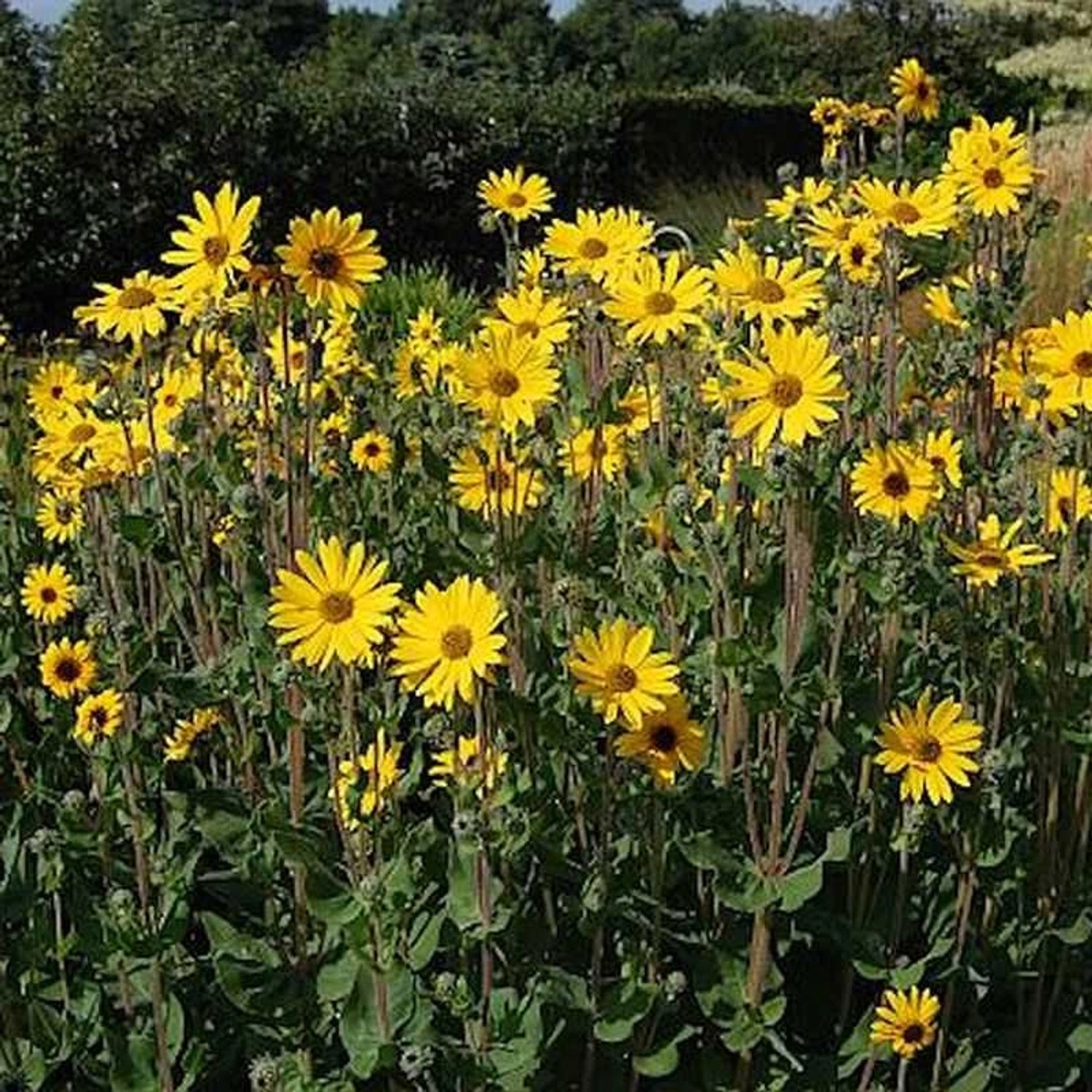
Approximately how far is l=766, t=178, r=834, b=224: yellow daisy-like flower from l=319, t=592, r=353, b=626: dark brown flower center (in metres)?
1.93

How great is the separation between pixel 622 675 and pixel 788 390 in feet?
1.59

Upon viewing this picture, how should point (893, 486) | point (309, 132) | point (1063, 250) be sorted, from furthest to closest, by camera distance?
point (309, 132)
point (1063, 250)
point (893, 486)

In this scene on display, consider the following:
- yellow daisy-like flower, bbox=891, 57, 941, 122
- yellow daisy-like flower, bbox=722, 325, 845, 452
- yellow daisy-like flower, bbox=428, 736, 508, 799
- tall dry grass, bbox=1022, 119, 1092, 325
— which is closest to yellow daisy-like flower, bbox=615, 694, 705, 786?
yellow daisy-like flower, bbox=428, 736, 508, 799

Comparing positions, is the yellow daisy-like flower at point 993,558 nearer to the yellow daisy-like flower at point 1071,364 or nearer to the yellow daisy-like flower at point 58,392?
the yellow daisy-like flower at point 1071,364

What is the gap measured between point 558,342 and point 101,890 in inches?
51.1

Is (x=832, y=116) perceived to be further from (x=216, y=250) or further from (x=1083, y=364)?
(x=216, y=250)

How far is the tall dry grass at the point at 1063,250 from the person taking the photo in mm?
9062

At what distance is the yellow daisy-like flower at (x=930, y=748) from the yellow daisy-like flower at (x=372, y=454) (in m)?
1.68

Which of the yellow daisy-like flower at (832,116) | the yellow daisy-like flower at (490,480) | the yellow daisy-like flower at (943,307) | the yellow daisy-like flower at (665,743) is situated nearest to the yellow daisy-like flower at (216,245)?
the yellow daisy-like flower at (490,480)

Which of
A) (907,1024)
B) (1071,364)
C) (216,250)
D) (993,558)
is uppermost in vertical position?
(216,250)

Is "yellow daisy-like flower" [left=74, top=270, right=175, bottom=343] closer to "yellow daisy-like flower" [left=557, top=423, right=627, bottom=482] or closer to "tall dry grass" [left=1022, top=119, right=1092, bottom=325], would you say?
"yellow daisy-like flower" [left=557, top=423, right=627, bottom=482]

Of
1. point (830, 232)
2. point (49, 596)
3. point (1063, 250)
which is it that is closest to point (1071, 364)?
point (830, 232)

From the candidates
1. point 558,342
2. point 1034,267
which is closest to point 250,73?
point 1034,267

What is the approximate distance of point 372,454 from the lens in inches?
167
